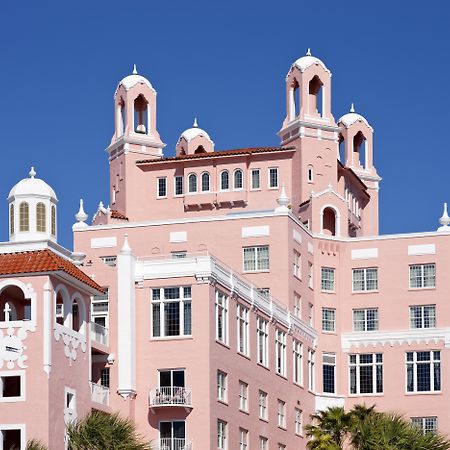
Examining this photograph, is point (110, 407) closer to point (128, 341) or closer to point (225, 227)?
point (128, 341)

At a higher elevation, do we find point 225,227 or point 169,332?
point 225,227

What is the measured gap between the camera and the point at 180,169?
11531 centimetres

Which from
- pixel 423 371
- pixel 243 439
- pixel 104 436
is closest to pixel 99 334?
pixel 243 439

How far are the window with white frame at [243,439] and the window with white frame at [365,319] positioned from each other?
2262 centimetres

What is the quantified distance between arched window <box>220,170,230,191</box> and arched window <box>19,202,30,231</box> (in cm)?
3629

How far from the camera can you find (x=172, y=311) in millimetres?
82000

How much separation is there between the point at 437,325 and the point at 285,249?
500 inches

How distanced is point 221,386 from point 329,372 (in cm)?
2351

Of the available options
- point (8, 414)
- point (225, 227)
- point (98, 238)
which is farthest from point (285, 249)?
point (8, 414)

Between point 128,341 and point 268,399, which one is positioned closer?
point 128,341

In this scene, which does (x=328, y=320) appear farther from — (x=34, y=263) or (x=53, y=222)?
(x=34, y=263)

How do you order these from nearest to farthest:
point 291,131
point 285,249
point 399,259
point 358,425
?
point 358,425 → point 285,249 → point 399,259 → point 291,131

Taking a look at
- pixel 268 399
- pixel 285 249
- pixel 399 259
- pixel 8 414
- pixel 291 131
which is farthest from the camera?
pixel 291 131

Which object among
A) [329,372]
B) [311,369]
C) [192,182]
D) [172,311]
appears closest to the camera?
[172,311]
